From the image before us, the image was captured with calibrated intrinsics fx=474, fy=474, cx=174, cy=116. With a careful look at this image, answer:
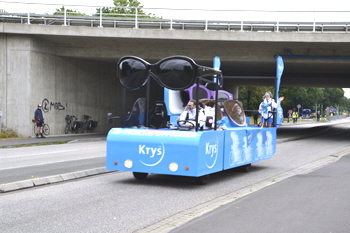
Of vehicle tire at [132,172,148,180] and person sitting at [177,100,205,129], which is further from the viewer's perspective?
vehicle tire at [132,172,148,180]

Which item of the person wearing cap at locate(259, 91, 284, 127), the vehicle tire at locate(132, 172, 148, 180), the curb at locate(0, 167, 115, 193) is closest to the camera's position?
the curb at locate(0, 167, 115, 193)

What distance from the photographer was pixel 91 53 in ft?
92.7

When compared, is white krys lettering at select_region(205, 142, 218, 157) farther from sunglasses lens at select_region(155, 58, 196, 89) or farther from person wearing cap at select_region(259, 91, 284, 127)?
person wearing cap at select_region(259, 91, 284, 127)

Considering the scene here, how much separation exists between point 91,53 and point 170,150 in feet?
67.0

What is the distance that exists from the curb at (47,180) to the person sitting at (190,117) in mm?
2398

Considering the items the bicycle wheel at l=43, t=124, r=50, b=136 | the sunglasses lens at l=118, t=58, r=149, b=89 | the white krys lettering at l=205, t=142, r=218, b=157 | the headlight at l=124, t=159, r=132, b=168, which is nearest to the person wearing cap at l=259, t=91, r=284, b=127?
the white krys lettering at l=205, t=142, r=218, b=157

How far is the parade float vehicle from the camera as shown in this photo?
8.88m

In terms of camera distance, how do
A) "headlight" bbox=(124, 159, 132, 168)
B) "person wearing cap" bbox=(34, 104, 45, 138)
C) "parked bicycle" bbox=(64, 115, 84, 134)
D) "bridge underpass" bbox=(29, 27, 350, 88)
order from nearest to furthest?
"headlight" bbox=(124, 159, 132, 168)
"person wearing cap" bbox=(34, 104, 45, 138)
"bridge underpass" bbox=(29, 27, 350, 88)
"parked bicycle" bbox=(64, 115, 84, 134)

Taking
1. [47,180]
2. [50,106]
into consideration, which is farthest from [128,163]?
[50,106]

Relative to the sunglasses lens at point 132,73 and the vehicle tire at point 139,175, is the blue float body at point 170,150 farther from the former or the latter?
the sunglasses lens at point 132,73

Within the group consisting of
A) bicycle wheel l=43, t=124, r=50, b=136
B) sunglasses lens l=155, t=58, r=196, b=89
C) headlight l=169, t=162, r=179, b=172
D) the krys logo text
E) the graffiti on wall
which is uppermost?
sunglasses lens l=155, t=58, r=196, b=89

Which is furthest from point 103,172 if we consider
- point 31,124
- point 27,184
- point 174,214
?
point 31,124

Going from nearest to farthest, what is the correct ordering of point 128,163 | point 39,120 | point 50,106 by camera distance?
point 128,163, point 39,120, point 50,106

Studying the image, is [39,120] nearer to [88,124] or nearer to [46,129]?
[46,129]
